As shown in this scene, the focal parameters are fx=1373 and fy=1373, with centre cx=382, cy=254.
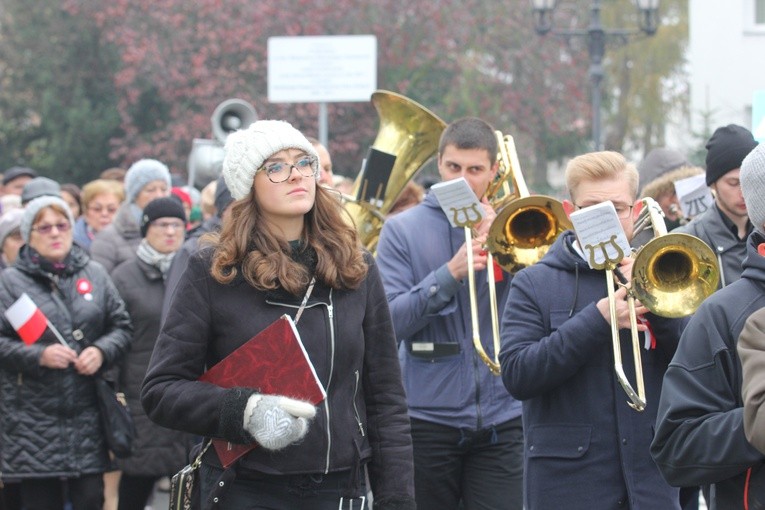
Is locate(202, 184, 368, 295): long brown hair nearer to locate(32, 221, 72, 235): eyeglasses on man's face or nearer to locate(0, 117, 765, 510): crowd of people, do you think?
locate(0, 117, 765, 510): crowd of people

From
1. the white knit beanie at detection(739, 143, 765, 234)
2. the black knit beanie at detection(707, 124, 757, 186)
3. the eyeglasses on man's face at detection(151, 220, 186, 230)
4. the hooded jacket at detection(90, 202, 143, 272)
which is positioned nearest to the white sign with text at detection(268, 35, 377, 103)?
the hooded jacket at detection(90, 202, 143, 272)

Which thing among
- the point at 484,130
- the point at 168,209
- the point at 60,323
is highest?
the point at 484,130

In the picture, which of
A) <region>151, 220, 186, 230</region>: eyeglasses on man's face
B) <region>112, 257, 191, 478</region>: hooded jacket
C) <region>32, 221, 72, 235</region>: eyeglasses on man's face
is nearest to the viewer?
<region>32, 221, 72, 235</region>: eyeglasses on man's face

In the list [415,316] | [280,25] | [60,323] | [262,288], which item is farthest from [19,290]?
[280,25]

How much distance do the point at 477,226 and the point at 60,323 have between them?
8.09 feet

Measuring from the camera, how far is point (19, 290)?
6.93 meters

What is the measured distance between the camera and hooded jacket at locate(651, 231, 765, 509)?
3.24 metres

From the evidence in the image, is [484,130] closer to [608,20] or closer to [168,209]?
[168,209]

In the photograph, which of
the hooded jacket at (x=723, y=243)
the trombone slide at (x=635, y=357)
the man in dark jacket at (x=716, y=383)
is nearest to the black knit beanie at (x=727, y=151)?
the hooded jacket at (x=723, y=243)

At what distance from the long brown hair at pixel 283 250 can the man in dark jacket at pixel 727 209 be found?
1.91 metres

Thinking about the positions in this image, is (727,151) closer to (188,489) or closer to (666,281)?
(666,281)

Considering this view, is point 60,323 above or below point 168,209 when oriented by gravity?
below

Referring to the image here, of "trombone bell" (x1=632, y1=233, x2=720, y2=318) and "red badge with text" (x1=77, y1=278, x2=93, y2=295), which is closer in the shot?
"trombone bell" (x1=632, y1=233, x2=720, y2=318)

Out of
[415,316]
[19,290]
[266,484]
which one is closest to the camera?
→ [266,484]
